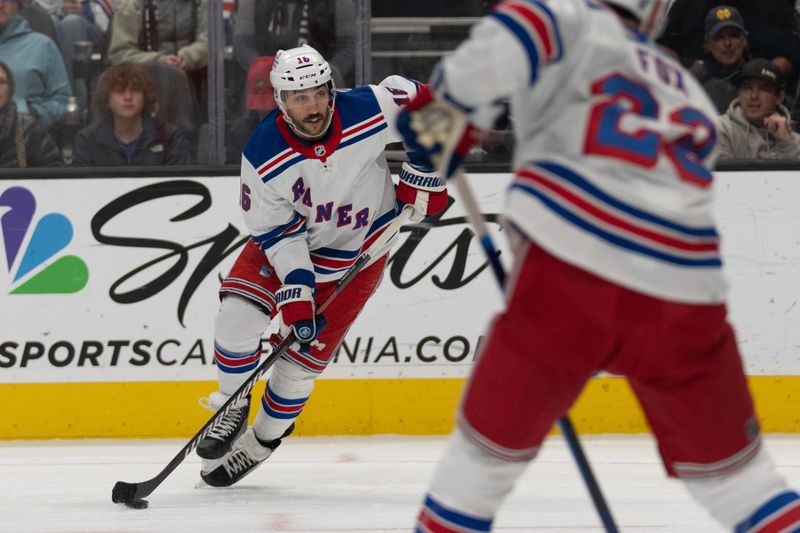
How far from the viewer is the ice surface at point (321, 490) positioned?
306cm

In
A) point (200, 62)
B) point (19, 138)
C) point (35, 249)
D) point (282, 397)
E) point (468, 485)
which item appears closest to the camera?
point (468, 485)

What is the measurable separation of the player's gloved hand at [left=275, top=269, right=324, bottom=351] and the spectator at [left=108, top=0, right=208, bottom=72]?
1.45 meters

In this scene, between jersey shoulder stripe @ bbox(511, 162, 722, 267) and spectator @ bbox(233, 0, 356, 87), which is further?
spectator @ bbox(233, 0, 356, 87)

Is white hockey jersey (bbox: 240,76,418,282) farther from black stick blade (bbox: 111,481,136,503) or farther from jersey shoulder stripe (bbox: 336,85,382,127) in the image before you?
black stick blade (bbox: 111,481,136,503)

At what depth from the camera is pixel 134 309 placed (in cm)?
430

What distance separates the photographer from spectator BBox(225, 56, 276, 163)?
176 inches

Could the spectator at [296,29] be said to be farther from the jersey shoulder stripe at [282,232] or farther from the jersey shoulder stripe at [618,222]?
the jersey shoulder stripe at [618,222]

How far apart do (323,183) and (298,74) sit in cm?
28

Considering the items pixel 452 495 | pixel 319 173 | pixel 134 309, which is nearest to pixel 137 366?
pixel 134 309

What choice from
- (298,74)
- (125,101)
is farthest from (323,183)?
(125,101)

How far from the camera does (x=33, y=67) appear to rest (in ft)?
14.7

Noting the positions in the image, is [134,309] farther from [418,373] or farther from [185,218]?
[418,373]

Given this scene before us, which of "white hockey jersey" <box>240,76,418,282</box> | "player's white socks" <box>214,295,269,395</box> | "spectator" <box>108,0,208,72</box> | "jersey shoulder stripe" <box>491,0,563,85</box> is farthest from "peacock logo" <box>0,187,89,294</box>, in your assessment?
"jersey shoulder stripe" <box>491,0,563,85</box>

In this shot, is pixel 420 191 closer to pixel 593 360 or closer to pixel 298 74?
pixel 298 74
